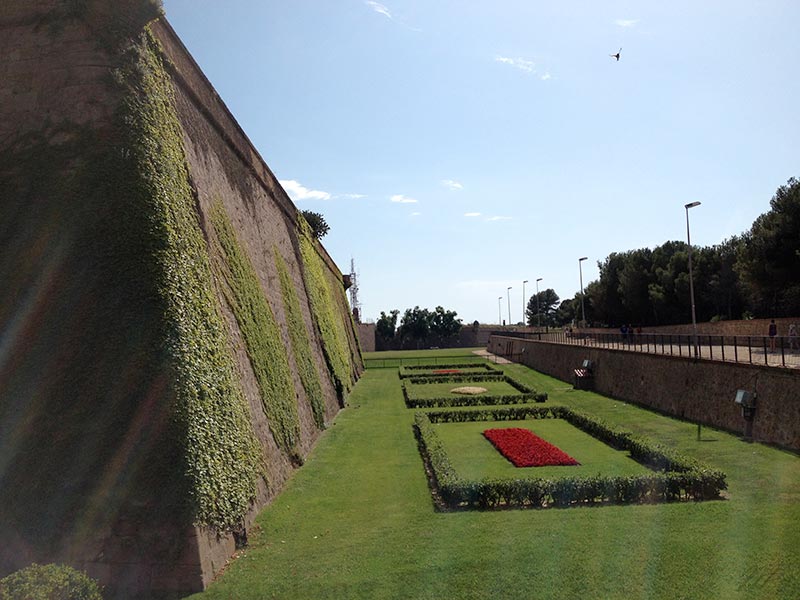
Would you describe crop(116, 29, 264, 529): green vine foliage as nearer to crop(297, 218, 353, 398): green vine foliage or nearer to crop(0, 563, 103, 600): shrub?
crop(0, 563, 103, 600): shrub

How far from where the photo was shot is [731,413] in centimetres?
1580

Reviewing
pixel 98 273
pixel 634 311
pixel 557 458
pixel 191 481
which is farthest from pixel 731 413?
pixel 634 311

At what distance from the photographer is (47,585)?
5.02 meters

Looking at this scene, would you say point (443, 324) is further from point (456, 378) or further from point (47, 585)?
point (47, 585)

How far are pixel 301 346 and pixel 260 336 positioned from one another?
15.6 ft

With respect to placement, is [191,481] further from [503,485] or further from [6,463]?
[503,485]

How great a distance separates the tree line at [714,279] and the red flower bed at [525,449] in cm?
2157

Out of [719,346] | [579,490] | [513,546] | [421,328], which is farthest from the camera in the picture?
[421,328]

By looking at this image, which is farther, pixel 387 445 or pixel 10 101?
pixel 387 445

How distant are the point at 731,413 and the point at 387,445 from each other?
30.1 feet

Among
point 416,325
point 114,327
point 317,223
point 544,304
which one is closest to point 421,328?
point 416,325

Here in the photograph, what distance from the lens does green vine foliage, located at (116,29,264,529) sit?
7.27m

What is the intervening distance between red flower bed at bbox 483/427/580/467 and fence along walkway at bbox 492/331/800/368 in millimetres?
5670

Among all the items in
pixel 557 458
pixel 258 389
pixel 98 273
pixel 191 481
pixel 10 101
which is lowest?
pixel 557 458
